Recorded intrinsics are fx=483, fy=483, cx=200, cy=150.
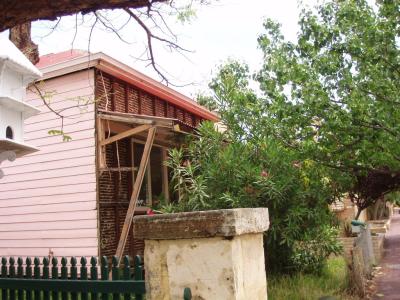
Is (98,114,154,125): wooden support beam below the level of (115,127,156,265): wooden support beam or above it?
above

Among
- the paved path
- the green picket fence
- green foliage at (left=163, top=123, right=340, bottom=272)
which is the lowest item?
the paved path

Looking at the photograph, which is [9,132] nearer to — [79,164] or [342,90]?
[79,164]

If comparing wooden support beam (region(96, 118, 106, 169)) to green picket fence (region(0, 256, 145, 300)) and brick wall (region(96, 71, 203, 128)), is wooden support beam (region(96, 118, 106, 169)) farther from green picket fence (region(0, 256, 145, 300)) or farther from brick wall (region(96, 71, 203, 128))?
green picket fence (region(0, 256, 145, 300))

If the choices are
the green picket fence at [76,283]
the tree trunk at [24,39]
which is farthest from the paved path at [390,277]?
the tree trunk at [24,39]

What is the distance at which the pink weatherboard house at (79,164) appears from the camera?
9195 mm

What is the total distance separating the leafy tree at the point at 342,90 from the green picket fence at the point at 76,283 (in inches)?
228

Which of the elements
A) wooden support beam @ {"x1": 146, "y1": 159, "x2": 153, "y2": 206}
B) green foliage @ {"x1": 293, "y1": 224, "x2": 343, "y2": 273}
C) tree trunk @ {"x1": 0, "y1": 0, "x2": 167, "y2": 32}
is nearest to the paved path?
green foliage @ {"x1": 293, "y1": 224, "x2": 343, "y2": 273}

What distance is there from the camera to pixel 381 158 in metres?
9.27

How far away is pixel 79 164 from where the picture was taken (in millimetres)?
9430

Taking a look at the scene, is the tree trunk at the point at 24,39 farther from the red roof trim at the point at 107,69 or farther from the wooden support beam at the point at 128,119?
the wooden support beam at the point at 128,119

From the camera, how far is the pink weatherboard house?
9195 mm

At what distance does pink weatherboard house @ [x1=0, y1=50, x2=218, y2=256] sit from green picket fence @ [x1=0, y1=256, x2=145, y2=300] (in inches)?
165

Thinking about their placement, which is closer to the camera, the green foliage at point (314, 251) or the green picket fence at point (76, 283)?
the green picket fence at point (76, 283)

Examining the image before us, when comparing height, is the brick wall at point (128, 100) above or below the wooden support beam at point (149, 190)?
above
